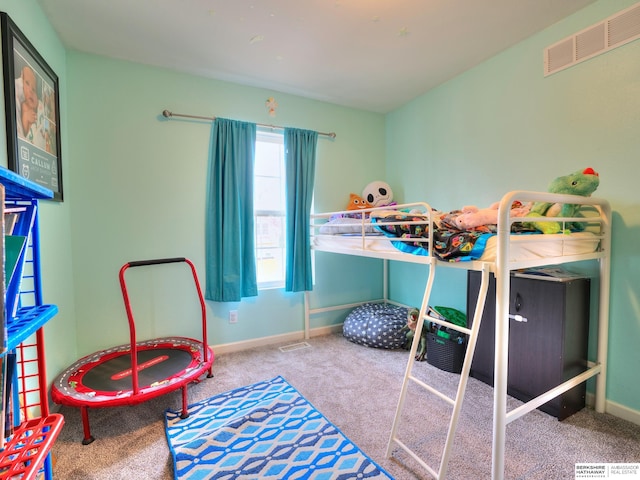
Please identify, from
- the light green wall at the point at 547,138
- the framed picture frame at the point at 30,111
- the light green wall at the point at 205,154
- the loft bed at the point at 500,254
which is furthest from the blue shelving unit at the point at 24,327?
the light green wall at the point at 547,138

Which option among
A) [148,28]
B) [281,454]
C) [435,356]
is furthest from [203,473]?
[148,28]

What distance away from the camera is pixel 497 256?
4.22ft

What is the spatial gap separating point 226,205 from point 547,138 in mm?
2429

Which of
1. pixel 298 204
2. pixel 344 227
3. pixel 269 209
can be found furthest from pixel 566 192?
pixel 269 209

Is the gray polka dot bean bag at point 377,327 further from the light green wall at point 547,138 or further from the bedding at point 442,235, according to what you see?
the bedding at point 442,235

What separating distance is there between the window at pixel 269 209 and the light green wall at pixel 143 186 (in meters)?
0.18

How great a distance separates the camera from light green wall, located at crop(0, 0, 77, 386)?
66.9 inches

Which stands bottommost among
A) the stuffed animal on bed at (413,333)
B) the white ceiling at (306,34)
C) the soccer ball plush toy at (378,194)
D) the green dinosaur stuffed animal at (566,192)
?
the stuffed animal on bed at (413,333)

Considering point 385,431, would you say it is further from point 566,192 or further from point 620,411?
point 566,192

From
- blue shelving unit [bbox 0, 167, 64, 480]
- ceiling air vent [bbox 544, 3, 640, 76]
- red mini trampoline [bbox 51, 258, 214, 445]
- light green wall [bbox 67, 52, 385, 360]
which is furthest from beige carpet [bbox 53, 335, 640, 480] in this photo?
ceiling air vent [bbox 544, 3, 640, 76]

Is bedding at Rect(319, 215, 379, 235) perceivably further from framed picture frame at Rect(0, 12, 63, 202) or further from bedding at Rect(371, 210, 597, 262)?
framed picture frame at Rect(0, 12, 63, 202)

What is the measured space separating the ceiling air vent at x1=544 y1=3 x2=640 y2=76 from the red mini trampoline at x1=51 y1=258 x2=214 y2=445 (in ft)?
9.57

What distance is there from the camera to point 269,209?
300 centimetres

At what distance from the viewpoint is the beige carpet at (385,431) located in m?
1.45
